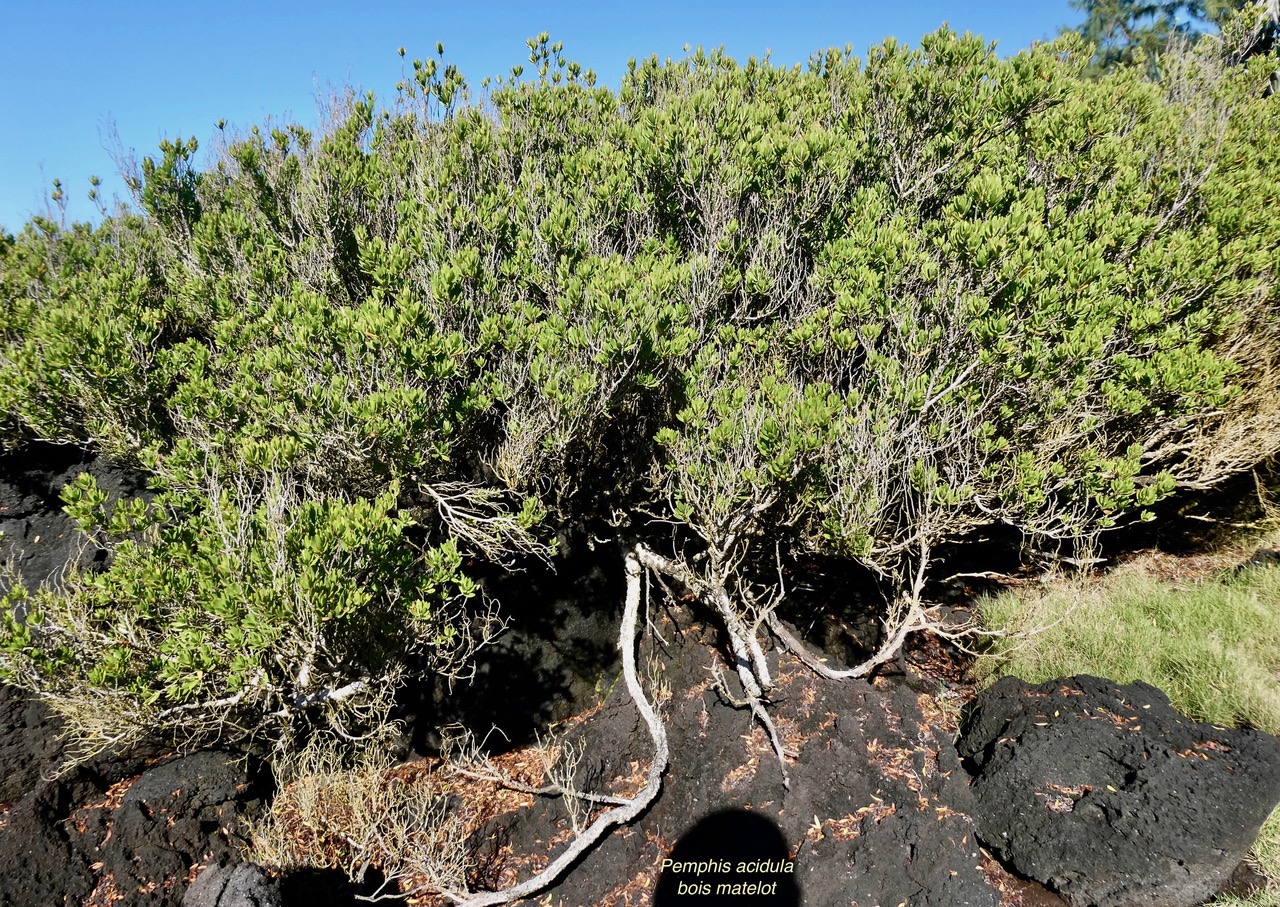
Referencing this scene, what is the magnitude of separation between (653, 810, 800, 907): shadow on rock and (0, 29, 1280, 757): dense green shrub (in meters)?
1.52

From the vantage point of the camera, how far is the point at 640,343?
5.66m

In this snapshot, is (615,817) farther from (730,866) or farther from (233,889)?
(233,889)

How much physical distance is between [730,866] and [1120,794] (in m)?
3.02

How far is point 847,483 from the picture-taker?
5711 millimetres

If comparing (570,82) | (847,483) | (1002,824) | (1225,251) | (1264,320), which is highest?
(570,82)

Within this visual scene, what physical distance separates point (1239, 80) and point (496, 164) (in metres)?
9.94

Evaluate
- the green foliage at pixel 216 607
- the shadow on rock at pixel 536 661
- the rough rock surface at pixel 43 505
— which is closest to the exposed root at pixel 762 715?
the shadow on rock at pixel 536 661

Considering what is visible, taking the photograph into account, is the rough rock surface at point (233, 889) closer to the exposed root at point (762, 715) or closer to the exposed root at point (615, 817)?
the exposed root at point (615, 817)

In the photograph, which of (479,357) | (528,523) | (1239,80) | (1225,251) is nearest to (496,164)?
(479,357)

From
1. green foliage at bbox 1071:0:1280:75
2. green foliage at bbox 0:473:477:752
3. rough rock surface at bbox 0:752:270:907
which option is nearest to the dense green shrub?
green foliage at bbox 0:473:477:752

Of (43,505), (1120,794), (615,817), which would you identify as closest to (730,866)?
(615,817)

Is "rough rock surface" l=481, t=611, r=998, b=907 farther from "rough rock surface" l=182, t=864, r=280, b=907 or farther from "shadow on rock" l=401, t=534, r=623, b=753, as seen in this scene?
"rough rock surface" l=182, t=864, r=280, b=907

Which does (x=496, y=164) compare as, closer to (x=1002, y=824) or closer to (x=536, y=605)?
(x=536, y=605)

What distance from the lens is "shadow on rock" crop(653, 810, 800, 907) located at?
5008mm
